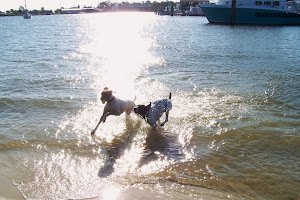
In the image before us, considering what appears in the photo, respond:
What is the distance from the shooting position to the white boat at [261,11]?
53.7 m

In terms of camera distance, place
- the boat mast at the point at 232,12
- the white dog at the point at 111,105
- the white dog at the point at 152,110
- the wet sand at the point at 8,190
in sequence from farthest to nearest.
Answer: the boat mast at the point at 232,12 → the white dog at the point at 152,110 → the white dog at the point at 111,105 → the wet sand at the point at 8,190

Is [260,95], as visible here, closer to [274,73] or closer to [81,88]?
[274,73]

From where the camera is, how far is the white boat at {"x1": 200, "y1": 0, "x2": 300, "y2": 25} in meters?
53.7

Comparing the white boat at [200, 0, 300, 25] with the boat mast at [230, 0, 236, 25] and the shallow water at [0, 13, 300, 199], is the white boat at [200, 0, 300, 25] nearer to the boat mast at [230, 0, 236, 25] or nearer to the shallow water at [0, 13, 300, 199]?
the boat mast at [230, 0, 236, 25]

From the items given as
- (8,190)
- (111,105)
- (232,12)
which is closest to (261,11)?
(232,12)

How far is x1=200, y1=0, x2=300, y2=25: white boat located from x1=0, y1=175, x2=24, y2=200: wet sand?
56.8 metres

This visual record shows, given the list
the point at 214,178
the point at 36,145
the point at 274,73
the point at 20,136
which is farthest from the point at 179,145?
the point at 274,73

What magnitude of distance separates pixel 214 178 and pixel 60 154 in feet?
10.0

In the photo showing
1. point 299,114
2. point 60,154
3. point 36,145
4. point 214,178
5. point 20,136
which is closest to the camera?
point 214,178

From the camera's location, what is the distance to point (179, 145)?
5785 mm

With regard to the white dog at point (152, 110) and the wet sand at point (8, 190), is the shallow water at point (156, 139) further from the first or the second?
the white dog at point (152, 110)

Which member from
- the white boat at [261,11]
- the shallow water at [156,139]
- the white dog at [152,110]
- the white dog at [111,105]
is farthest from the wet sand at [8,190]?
the white boat at [261,11]

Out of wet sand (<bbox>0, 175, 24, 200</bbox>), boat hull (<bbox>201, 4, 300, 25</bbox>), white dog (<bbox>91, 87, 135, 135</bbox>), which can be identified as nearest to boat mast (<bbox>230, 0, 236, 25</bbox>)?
boat hull (<bbox>201, 4, 300, 25</bbox>)

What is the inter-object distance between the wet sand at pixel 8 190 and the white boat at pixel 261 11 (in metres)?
56.8
